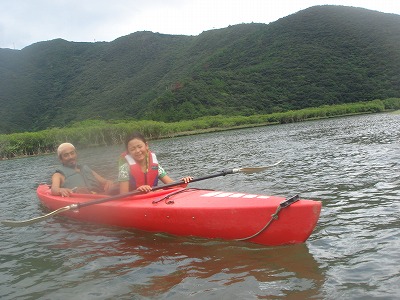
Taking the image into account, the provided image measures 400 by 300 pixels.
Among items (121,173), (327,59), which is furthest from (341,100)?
(121,173)

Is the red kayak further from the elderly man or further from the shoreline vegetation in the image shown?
the shoreline vegetation

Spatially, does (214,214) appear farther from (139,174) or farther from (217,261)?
(139,174)

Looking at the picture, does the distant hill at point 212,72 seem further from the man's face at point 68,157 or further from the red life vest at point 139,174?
the red life vest at point 139,174

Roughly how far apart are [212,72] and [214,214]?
77665mm

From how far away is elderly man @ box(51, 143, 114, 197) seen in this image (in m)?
7.66

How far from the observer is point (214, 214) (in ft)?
16.5

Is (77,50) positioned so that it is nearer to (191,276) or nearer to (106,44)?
(106,44)

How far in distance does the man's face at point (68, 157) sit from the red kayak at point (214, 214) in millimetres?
1267

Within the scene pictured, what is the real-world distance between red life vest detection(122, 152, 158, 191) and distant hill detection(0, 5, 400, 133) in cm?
5754

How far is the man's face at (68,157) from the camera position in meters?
7.66

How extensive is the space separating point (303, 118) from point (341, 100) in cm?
2101

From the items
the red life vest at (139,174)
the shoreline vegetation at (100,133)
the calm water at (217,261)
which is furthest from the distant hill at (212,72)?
the calm water at (217,261)

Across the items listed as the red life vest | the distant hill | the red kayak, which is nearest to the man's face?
the red kayak

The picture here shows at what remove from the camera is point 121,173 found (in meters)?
6.43
